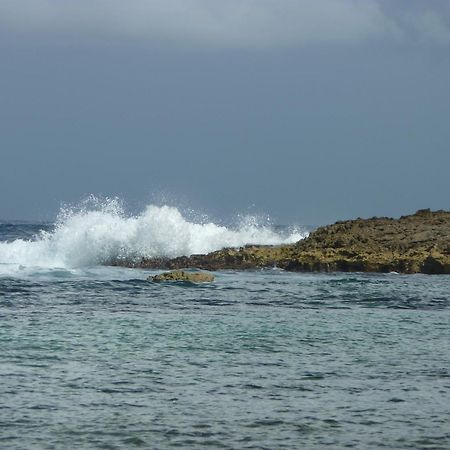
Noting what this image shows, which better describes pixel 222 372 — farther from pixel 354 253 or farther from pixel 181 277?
pixel 354 253

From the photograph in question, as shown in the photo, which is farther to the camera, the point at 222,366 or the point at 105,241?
the point at 105,241

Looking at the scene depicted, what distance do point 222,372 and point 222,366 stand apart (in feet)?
1.28

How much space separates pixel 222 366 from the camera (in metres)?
11.3

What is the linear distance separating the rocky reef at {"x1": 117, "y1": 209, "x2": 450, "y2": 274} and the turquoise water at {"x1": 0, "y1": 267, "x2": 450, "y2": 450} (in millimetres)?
8616

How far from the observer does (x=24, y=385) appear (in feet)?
32.3

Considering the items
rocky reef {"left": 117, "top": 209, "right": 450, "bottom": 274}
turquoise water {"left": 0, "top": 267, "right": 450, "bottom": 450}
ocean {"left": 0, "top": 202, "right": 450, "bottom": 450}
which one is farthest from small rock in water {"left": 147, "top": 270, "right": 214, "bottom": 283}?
rocky reef {"left": 117, "top": 209, "right": 450, "bottom": 274}

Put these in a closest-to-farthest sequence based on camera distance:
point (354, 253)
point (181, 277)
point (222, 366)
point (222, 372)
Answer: point (222, 372)
point (222, 366)
point (181, 277)
point (354, 253)

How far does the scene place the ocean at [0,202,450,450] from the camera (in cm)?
817

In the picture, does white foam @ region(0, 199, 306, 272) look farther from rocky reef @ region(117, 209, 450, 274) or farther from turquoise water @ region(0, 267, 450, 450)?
turquoise water @ region(0, 267, 450, 450)

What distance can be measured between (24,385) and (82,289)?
12.0 metres

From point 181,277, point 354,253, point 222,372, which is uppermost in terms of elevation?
point 354,253

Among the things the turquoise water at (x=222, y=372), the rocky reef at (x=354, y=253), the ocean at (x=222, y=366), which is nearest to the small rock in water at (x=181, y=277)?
the ocean at (x=222, y=366)

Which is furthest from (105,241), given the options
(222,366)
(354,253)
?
(222,366)

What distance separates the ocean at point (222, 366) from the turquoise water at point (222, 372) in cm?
2
